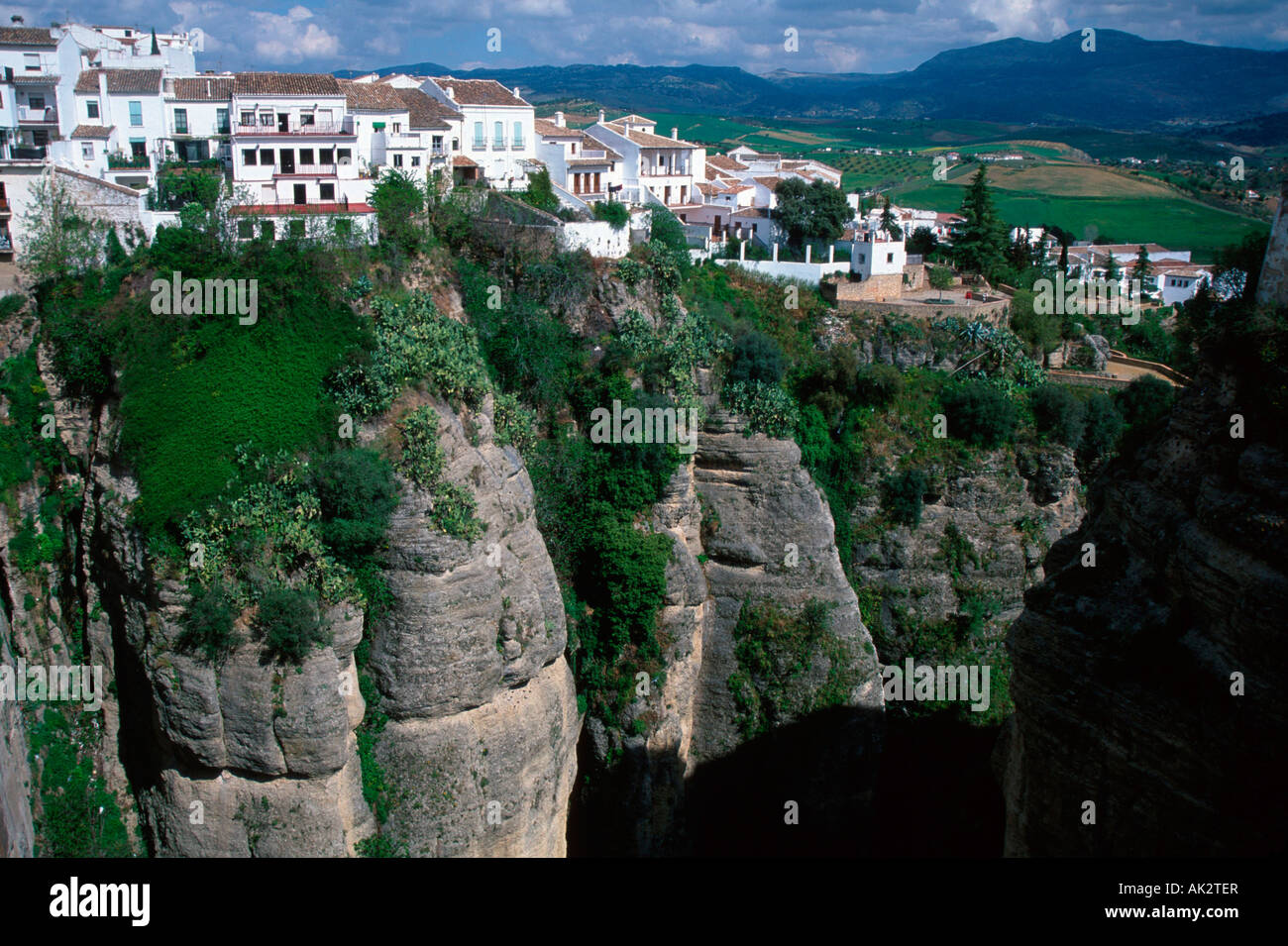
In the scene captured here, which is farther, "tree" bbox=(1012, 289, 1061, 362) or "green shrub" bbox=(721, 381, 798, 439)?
"tree" bbox=(1012, 289, 1061, 362)

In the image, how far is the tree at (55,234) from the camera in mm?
22969

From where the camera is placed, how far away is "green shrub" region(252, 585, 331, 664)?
18.0m

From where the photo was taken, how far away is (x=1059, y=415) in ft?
93.6

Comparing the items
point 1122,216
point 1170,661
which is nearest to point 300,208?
point 1170,661

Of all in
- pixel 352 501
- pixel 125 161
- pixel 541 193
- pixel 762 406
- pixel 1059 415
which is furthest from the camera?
pixel 541 193

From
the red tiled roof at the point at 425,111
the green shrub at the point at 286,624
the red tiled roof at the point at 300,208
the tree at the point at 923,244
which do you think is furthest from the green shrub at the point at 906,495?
the red tiled roof at the point at 425,111

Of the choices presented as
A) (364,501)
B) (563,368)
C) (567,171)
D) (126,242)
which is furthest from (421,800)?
(567,171)

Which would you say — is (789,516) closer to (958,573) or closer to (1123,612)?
(958,573)

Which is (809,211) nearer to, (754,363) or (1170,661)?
(754,363)

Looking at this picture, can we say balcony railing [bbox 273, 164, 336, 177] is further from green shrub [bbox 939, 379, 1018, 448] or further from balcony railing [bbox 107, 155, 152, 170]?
green shrub [bbox 939, 379, 1018, 448]

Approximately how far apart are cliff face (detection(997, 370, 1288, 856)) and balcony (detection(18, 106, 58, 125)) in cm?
2880

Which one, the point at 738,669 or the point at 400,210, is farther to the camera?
the point at 738,669

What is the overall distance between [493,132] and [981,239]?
60.0ft

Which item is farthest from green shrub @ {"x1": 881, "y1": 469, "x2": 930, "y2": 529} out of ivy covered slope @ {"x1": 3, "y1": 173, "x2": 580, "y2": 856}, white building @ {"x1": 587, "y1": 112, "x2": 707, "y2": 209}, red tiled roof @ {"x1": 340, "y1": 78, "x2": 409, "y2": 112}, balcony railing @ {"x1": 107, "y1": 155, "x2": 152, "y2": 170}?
balcony railing @ {"x1": 107, "y1": 155, "x2": 152, "y2": 170}
